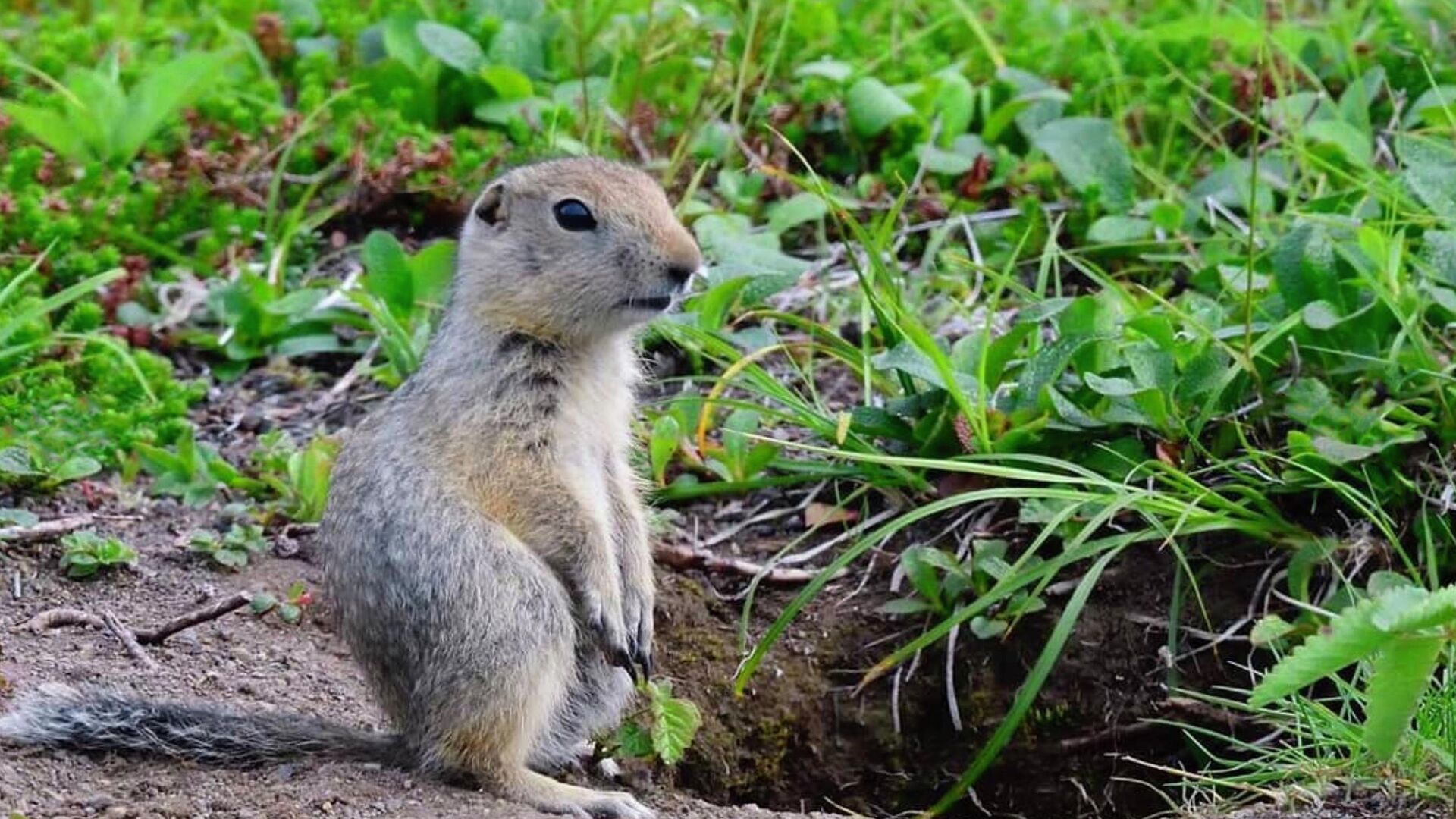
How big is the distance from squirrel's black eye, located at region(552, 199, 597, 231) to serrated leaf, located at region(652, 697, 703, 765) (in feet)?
3.72

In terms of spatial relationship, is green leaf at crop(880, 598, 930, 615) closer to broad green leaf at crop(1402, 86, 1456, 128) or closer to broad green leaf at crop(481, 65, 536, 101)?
broad green leaf at crop(1402, 86, 1456, 128)

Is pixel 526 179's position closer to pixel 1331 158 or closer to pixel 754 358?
pixel 754 358

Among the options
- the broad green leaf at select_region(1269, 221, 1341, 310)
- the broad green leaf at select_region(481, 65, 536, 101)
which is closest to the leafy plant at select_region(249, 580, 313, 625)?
the broad green leaf at select_region(481, 65, 536, 101)

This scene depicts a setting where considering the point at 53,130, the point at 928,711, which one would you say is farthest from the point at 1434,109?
the point at 53,130

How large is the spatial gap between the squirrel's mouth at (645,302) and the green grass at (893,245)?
2.09 feet

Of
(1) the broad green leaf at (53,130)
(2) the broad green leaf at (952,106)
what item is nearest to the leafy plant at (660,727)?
(2) the broad green leaf at (952,106)

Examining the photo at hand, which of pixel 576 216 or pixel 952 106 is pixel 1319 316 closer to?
pixel 576 216

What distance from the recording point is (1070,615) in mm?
4660

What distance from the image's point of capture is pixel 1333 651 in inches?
134

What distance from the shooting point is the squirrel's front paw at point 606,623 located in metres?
4.48

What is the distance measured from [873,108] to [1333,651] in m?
3.92

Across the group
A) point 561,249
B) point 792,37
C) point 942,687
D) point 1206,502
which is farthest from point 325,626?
point 792,37

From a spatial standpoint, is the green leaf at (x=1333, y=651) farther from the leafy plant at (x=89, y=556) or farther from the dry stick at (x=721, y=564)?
the leafy plant at (x=89, y=556)

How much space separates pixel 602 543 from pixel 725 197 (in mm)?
2491
